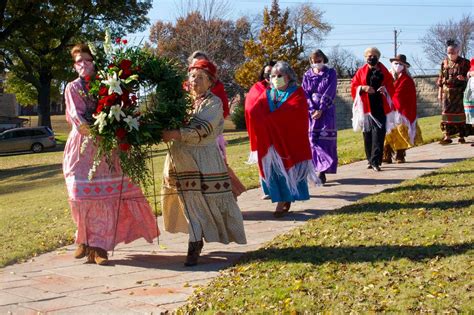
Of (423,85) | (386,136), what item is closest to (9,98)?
(423,85)

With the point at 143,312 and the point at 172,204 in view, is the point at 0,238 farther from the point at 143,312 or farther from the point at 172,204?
the point at 143,312

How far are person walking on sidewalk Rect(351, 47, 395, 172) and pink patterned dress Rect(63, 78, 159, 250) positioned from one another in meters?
6.33

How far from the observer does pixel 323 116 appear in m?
11.5

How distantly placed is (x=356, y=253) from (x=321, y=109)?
488 cm

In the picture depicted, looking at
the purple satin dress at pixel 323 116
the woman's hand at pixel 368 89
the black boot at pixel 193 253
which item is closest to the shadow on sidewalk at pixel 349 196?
the purple satin dress at pixel 323 116

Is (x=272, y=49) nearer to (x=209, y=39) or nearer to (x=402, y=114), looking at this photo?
(x=209, y=39)

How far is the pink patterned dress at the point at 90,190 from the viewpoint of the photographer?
704cm

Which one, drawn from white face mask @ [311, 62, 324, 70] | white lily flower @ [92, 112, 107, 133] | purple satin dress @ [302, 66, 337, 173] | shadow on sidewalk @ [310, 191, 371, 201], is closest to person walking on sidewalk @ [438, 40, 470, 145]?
purple satin dress @ [302, 66, 337, 173]

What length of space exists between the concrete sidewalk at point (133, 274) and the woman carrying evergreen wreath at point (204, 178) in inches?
11.0

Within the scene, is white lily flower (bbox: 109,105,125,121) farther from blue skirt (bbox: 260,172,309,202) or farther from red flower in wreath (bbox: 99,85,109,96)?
blue skirt (bbox: 260,172,309,202)

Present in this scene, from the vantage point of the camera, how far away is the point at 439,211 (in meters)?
8.38

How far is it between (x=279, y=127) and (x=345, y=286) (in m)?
3.61

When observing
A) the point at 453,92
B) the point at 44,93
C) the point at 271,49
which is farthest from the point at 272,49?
the point at 453,92

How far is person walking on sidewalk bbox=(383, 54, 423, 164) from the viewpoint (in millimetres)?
13734
